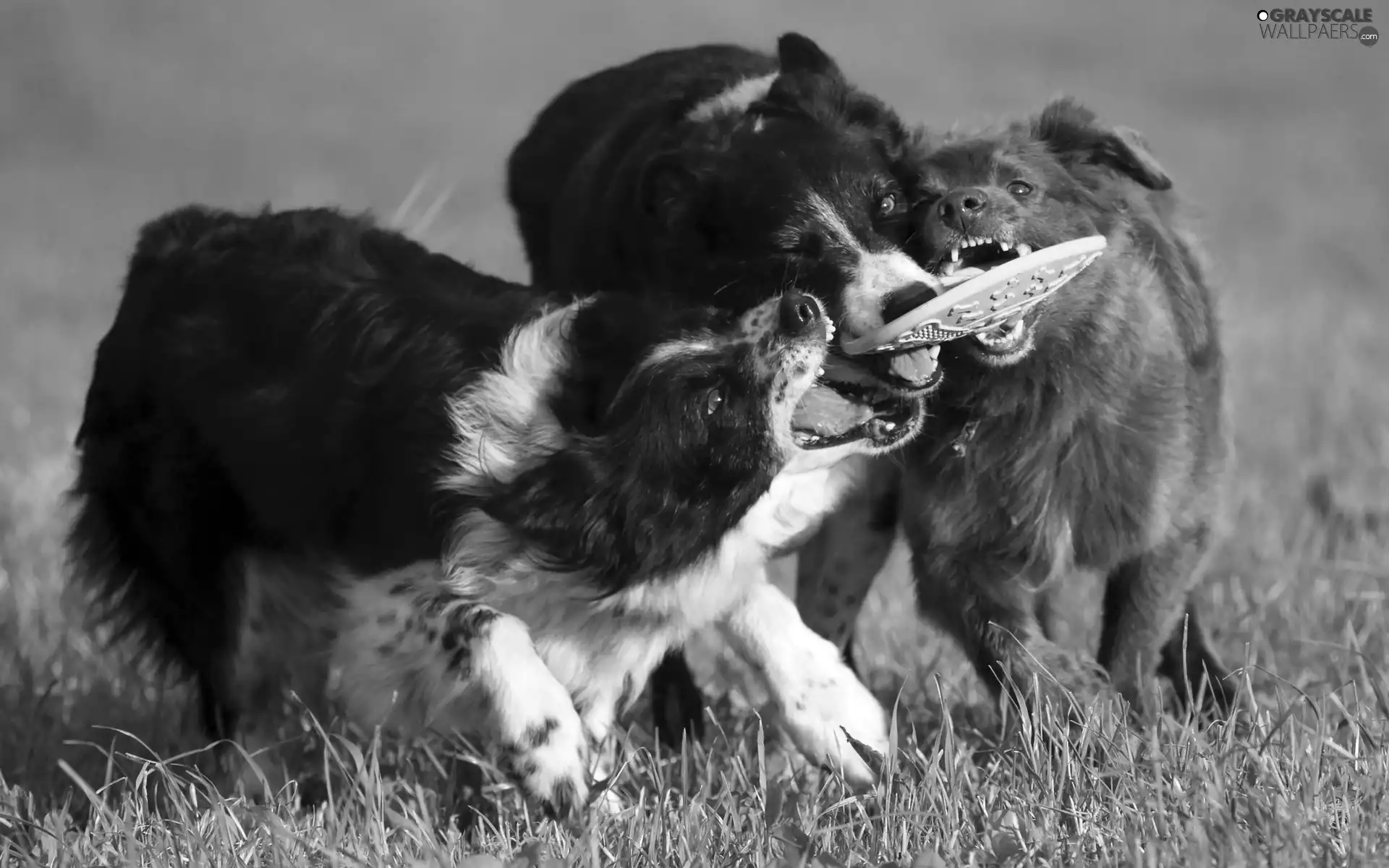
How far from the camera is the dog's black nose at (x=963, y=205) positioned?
154 inches

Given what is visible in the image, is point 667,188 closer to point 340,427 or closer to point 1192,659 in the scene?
point 340,427

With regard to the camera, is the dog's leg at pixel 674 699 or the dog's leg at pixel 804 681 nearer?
the dog's leg at pixel 804 681

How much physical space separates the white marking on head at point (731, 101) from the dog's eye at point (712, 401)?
Answer: 1424 mm

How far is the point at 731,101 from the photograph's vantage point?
4902 millimetres

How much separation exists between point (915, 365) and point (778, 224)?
70cm

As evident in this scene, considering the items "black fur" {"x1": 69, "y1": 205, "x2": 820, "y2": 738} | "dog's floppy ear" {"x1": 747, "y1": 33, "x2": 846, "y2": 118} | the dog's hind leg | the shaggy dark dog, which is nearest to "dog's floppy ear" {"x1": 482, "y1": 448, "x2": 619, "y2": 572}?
"black fur" {"x1": 69, "y1": 205, "x2": 820, "y2": 738}

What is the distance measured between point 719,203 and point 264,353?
1228 mm

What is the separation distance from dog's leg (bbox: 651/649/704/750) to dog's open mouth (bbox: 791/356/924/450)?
1.03 metres

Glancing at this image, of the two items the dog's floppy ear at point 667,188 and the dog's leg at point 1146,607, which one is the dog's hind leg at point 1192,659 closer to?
the dog's leg at point 1146,607

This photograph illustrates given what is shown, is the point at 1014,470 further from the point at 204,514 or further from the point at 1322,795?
the point at 204,514

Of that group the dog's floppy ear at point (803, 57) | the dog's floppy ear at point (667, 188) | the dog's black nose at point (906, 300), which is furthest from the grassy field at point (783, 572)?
the dog's floppy ear at point (803, 57)

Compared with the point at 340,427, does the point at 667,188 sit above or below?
above

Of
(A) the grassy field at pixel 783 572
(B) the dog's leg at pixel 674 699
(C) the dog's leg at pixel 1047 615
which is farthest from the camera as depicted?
(C) the dog's leg at pixel 1047 615

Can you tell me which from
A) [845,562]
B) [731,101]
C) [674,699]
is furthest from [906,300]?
[674,699]
